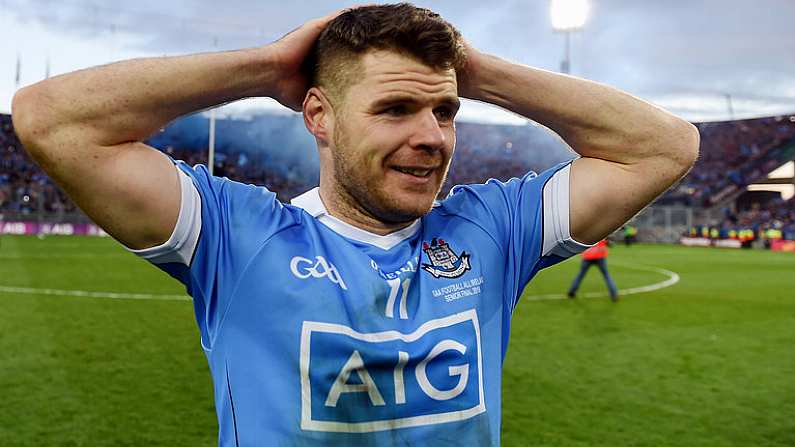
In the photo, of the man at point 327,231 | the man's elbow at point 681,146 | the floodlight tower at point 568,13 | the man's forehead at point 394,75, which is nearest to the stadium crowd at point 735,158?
the floodlight tower at point 568,13

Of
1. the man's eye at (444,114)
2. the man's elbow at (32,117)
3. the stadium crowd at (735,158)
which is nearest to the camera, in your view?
the man's elbow at (32,117)

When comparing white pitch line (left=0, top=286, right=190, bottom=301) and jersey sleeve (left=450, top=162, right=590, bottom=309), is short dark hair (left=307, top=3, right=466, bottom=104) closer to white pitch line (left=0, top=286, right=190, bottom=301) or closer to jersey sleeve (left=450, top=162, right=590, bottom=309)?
jersey sleeve (left=450, top=162, right=590, bottom=309)

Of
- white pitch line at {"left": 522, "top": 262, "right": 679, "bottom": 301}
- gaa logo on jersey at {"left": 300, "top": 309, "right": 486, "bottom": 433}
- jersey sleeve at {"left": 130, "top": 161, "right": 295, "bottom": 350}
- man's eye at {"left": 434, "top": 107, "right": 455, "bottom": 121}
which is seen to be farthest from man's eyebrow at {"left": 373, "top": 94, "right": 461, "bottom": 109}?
white pitch line at {"left": 522, "top": 262, "right": 679, "bottom": 301}

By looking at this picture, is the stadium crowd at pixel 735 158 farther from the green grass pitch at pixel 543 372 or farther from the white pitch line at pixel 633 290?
the green grass pitch at pixel 543 372

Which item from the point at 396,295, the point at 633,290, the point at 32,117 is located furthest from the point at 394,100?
the point at 633,290

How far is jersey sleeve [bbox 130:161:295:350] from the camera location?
1812 mm

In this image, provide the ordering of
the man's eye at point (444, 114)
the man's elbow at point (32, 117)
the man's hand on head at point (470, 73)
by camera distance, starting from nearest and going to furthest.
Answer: the man's elbow at point (32, 117), the man's eye at point (444, 114), the man's hand on head at point (470, 73)

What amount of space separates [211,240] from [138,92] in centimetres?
43

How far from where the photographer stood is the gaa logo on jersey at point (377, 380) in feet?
5.91

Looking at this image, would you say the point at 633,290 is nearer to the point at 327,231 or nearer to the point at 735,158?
the point at 327,231

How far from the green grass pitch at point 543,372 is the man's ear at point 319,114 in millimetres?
3543

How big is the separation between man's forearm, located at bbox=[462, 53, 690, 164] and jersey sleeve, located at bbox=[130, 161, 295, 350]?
0.83m

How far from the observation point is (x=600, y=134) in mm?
2266

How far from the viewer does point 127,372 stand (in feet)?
22.0
